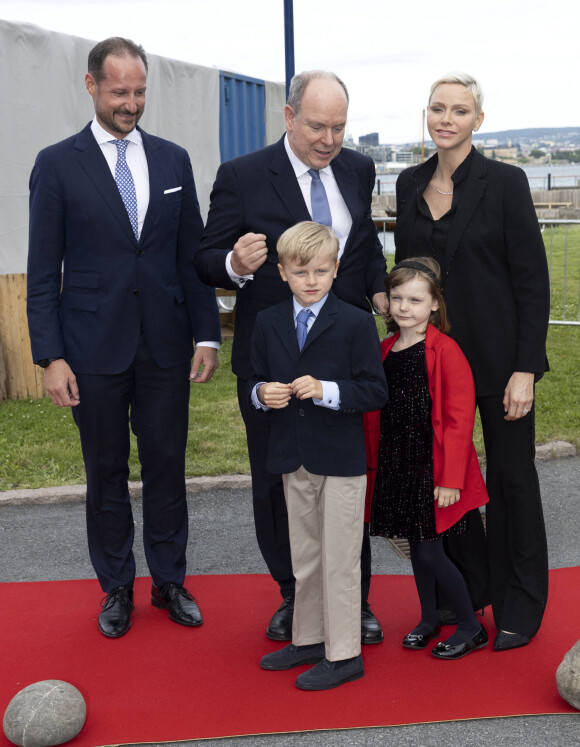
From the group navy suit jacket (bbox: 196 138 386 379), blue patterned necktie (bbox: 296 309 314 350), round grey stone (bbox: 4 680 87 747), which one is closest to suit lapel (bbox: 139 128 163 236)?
navy suit jacket (bbox: 196 138 386 379)

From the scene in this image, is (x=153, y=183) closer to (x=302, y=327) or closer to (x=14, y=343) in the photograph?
(x=302, y=327)

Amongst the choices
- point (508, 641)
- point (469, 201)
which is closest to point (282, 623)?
point (508, 641)

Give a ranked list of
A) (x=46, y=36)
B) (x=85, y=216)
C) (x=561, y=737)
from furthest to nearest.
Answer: (x=46, y=36)
(x=85, y=216)
(x=561, y=737)

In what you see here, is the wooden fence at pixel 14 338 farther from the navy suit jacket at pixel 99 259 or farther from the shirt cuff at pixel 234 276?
the shirt cuff at pixel 234 276

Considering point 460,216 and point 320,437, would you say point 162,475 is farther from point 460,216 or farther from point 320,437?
point 460,216

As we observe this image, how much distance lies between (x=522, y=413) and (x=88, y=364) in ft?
5.82

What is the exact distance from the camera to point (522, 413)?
11.4 feet

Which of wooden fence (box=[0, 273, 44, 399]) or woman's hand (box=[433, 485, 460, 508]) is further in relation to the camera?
Result: wooden fence (box=[0, 273, 44, 399])

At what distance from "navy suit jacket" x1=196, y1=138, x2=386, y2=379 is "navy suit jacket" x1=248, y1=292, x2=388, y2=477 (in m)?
0.30

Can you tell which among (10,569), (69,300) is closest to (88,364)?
(69,300)

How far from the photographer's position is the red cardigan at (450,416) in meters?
3.32

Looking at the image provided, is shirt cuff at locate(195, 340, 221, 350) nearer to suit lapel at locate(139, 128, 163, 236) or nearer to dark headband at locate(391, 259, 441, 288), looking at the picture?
suit lapel at locate(139, 128, 163, 236)

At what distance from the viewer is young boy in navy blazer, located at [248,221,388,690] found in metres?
3.19

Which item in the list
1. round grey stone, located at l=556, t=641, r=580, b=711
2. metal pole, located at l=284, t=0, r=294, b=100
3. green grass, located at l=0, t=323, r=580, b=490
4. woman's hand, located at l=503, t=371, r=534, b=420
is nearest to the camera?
round grey stone, located at l=556, t=641, r=580, b=711
